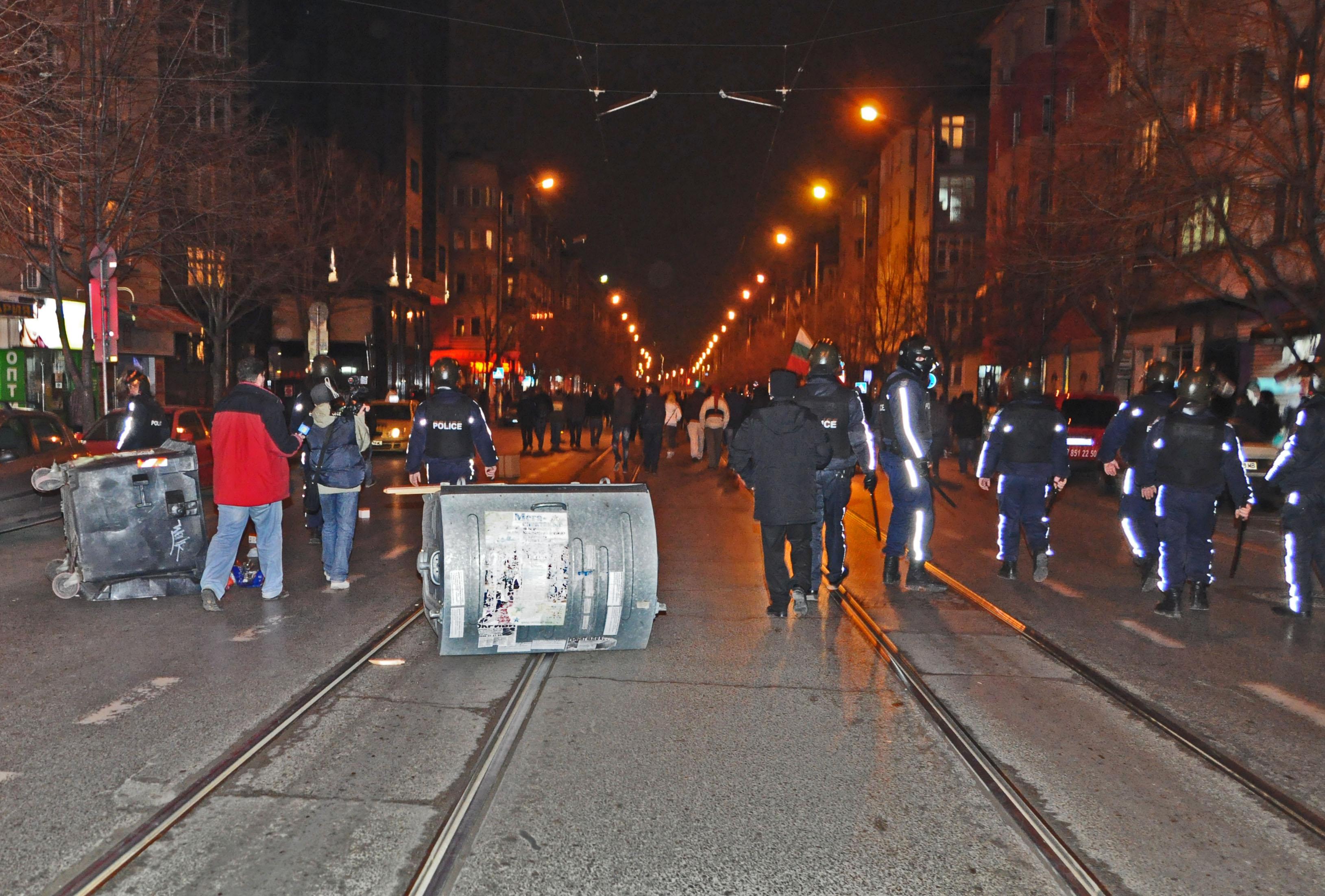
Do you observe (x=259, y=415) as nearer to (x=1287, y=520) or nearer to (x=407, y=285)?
(x=1287, y=520)

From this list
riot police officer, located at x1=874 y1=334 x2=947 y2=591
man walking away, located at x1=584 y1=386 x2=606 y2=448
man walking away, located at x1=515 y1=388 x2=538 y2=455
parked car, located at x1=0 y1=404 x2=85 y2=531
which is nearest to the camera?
riot police officer, located at x1=874 y1=334 x2=947 y2=591

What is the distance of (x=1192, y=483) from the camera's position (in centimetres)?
861

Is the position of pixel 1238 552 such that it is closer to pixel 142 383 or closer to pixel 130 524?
pixel 130 524

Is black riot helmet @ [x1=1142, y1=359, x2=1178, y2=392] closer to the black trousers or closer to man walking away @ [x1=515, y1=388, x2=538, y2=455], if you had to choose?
the black trousers

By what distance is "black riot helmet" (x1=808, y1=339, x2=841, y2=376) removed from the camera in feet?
30.5

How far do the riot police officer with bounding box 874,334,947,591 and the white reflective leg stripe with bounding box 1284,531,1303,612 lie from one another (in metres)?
2.54

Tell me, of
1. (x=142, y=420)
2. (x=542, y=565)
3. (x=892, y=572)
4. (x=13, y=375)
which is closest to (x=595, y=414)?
(x=13, y=375)

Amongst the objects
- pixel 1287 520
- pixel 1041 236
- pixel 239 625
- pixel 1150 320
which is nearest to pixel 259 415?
pixel 239 625

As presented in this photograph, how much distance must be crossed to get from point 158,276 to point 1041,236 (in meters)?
24.5

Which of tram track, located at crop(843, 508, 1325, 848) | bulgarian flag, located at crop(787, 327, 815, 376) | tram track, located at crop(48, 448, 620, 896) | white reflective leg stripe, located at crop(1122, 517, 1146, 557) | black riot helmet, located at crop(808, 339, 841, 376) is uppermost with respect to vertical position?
bulgarian flag, located at crop(787, 327, 815, 376)

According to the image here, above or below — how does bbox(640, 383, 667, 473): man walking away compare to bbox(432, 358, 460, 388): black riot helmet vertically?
below

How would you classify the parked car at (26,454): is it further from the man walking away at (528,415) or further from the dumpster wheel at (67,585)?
the man walking away at (528,415)

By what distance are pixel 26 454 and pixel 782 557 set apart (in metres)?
8.98

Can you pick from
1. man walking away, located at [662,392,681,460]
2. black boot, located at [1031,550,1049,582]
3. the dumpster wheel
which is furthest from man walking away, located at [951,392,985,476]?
the dumpster wheel
